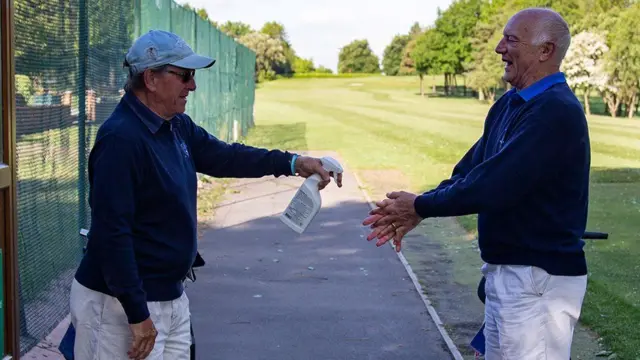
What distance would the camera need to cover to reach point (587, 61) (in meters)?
56.2

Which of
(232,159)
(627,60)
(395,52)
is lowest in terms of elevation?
(232,159)

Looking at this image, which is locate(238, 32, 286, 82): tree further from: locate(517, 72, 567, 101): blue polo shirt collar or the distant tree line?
locate(517, 72, 567, 101): blue polo shirt collar

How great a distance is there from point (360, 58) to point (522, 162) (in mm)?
174951

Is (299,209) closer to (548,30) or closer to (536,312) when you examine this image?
(536,312)

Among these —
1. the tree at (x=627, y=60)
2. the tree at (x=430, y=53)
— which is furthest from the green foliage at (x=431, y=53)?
the tree at (x=627, y=60)

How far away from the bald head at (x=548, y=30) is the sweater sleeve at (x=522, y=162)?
1.37 ft

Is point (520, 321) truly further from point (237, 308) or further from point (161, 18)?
point (161, 18)

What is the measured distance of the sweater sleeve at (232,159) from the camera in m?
4.37

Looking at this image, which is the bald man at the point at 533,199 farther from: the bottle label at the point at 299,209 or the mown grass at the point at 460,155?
the mown grass at the point at 460,155

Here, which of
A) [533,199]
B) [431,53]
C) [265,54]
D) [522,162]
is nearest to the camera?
[522,162]

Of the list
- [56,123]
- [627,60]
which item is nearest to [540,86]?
[56,123]

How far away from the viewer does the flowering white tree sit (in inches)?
2173

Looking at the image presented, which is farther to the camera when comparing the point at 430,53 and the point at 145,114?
the point at 430,53

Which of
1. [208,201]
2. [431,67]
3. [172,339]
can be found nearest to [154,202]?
[172,339]
